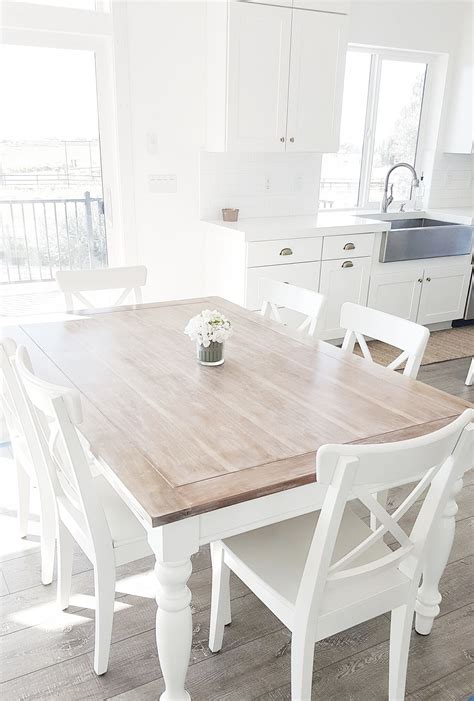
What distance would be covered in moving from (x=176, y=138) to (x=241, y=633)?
3054 mm

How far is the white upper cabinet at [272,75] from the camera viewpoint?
3457mm

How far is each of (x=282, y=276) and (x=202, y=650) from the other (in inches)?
98.1

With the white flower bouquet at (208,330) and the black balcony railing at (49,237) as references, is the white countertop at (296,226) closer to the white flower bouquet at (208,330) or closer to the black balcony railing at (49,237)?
the black balcony railing at (49,237)

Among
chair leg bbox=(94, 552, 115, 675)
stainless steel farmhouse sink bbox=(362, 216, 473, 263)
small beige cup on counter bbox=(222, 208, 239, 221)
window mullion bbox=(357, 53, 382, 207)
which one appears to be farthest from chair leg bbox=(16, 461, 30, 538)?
window mullion bbox=(357, 53, 382, 207)

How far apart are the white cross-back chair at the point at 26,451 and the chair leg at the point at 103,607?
39 centimetres

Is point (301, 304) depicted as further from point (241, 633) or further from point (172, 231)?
point (172, 231)

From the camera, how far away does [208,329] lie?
6.01 ft

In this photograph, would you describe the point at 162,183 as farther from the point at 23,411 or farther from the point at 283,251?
the point at 23,411

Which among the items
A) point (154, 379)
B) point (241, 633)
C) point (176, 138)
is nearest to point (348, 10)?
point (176, 138)

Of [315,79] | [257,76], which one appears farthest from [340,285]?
[257,76]

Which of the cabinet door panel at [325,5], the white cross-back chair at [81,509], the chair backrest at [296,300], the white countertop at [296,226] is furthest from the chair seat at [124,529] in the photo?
the cabinet door panel at [325,5]

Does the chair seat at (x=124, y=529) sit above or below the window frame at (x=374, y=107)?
below

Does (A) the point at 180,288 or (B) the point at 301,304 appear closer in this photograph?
(B) the point at 301,304

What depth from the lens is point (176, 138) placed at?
12.4ft
